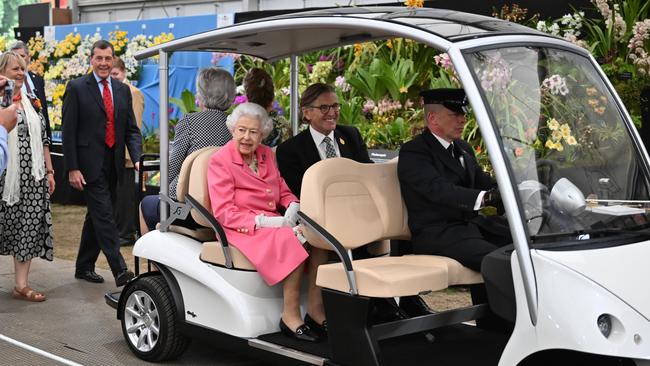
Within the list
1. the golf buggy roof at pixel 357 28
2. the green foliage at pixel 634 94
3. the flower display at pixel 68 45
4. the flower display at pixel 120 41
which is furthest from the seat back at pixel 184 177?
the flower display at pixel 68 45

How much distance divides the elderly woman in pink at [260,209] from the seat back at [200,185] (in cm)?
8

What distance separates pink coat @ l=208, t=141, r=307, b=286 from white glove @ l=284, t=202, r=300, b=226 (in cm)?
13

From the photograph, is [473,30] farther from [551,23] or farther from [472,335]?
[551,23]

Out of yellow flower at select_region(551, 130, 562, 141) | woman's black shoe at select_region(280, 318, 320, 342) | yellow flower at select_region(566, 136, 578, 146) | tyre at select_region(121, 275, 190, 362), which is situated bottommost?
tyre at select_region(121, 275, 190, 362)

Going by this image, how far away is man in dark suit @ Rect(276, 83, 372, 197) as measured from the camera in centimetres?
532

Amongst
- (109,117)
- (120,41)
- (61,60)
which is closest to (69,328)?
(109,117)

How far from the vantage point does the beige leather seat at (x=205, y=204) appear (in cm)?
468

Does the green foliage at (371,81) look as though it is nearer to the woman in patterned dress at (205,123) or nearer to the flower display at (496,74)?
the woman in patterned dress at (205,123)

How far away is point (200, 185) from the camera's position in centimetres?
488

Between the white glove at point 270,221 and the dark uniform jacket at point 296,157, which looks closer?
the white glove at point 270,221

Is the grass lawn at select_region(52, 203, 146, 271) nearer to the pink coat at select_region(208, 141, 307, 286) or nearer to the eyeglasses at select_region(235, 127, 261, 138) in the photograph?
the pink coat at select_region(208, 141, 307, 286)

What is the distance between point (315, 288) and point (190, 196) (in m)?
0.80

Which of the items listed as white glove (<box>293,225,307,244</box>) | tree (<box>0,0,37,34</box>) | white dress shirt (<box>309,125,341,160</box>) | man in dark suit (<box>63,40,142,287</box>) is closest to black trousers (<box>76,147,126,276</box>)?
man in dark suit (<box>63,40,142,287</box>)

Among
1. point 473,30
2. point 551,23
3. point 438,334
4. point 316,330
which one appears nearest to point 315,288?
point 316,330
